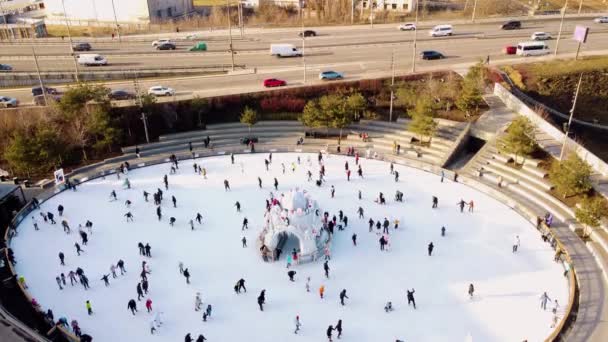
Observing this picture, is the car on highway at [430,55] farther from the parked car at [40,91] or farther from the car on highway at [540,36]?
the parked car at [40,91]

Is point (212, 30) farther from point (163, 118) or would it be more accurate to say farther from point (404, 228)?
point (404, 228)

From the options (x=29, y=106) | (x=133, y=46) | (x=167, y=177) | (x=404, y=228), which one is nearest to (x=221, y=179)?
(x=167, y=177)

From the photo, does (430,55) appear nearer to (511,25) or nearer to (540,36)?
(540,36)

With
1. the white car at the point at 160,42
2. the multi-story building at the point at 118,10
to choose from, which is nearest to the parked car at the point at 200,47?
the white car at the point at 160,42

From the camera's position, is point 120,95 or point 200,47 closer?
point 120,95

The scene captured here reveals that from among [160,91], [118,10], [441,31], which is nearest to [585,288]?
[160,91]

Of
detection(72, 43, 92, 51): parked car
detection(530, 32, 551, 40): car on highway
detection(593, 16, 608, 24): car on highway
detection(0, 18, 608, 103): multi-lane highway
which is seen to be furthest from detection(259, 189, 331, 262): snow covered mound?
detection(593, 16, 608, 24): car on highway
